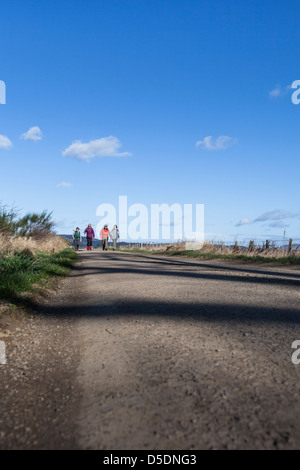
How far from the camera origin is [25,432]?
192 cm

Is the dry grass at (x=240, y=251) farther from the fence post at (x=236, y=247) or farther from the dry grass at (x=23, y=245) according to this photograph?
the dry grass at (x=23, y=245)

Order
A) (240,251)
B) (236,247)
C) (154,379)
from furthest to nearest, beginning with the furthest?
1. (236,247)
2. (240,251)
3. (154,379)

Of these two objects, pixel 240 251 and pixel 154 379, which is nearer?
pixel 154 379

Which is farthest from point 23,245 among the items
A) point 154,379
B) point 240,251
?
point 240,251

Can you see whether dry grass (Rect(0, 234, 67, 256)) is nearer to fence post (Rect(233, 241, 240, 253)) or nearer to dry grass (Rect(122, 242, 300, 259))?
dry grass (Rect(122, 242, 300, 259))

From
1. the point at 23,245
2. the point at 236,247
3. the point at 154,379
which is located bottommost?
the point at 154,379

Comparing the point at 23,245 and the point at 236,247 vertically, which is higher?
the point at 23,245

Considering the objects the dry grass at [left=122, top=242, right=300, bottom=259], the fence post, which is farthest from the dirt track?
the fence post

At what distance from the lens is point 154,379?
2467 mm

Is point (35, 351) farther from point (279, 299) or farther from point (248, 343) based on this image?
point (279, 299)

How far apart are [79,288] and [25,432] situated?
520 cm

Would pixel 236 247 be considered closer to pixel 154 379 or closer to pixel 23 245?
pixel 23 245

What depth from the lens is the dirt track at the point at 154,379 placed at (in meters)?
1.82

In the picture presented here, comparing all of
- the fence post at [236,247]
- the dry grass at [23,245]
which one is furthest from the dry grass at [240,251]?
the dry grass at [23,245]
